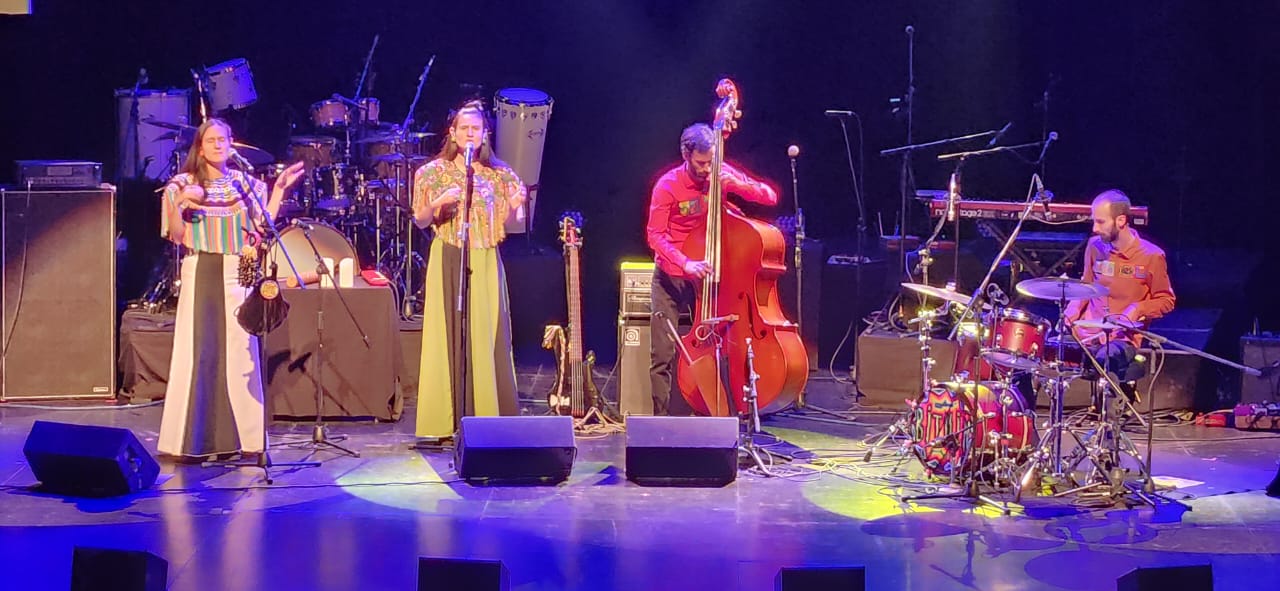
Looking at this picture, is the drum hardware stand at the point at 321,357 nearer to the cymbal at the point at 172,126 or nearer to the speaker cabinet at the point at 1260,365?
the cymbal at the point at 172,126

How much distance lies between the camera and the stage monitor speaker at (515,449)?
23.5ft

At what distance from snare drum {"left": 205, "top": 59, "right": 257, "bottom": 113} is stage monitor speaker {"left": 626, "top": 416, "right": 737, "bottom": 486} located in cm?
492

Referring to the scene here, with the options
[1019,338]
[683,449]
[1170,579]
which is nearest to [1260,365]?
[1019,338]

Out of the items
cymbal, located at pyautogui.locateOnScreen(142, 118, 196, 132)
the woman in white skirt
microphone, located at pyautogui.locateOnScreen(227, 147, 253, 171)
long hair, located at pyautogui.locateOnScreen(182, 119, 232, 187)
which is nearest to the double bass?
the woman in white skirt

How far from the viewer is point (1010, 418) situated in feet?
23.8

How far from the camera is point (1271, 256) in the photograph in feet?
36.0

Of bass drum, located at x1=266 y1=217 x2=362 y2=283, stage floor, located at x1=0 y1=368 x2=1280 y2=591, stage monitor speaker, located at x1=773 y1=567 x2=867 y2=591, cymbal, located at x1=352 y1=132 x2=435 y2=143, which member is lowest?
stage floor, located at x1=0 y1=368 x2=1280 y2=591

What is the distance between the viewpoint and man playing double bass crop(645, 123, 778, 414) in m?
7.64

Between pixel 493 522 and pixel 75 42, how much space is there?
648 cm

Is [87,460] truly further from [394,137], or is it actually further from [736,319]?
[394,137]

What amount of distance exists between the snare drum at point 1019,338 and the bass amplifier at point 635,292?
230cm

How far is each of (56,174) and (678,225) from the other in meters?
4.17

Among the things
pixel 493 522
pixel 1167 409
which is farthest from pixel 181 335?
pixel 1167 409

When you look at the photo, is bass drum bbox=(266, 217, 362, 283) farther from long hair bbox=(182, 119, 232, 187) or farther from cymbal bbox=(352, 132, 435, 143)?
long hair bbox=(182, 119, 232, 187)
